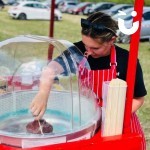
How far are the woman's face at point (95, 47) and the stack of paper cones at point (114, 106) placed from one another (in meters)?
0.32

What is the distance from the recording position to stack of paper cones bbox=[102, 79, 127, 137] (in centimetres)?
157

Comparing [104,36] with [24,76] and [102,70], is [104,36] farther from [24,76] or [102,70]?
[24,76]

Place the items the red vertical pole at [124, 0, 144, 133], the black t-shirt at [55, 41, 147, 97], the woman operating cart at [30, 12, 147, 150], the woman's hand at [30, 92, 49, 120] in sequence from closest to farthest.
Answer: the red vertical pole at [124, 0, 144, 133] < the woman's hand at [30, 92, 49, 120] < the woman operating cart at [30, 12, 147, 150] < the black t-shirt at [55, 41, 147, 97]

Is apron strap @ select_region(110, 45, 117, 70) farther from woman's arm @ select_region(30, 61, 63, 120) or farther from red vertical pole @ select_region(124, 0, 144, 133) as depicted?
red vertical pole @ select_region(124, 0, 144, 133)

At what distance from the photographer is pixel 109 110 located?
1604mm

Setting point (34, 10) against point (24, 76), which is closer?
point (24, 76)

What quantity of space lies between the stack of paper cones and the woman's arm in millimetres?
293

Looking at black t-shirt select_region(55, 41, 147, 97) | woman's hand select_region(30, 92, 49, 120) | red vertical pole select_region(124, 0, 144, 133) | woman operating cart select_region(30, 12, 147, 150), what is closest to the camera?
red vertical pole select_region(124, 0, 144, 133)

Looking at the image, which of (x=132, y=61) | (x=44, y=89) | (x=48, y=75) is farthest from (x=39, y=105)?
(x=132, y=61)

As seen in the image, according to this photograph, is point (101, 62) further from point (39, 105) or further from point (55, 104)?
point (39, 105)

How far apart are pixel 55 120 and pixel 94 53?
401 mm

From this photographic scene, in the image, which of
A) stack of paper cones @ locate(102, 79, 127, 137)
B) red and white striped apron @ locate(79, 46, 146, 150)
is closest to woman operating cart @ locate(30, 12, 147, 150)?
red and white striped apron @ locate(79, 46, 146, 150)

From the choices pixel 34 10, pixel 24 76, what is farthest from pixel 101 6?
pixel 24 76

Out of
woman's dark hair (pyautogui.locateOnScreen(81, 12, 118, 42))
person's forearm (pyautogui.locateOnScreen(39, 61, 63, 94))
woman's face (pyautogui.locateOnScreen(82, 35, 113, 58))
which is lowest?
person's forearm (pyautogui.locateOnScreen(39, 61, 63, 94))
